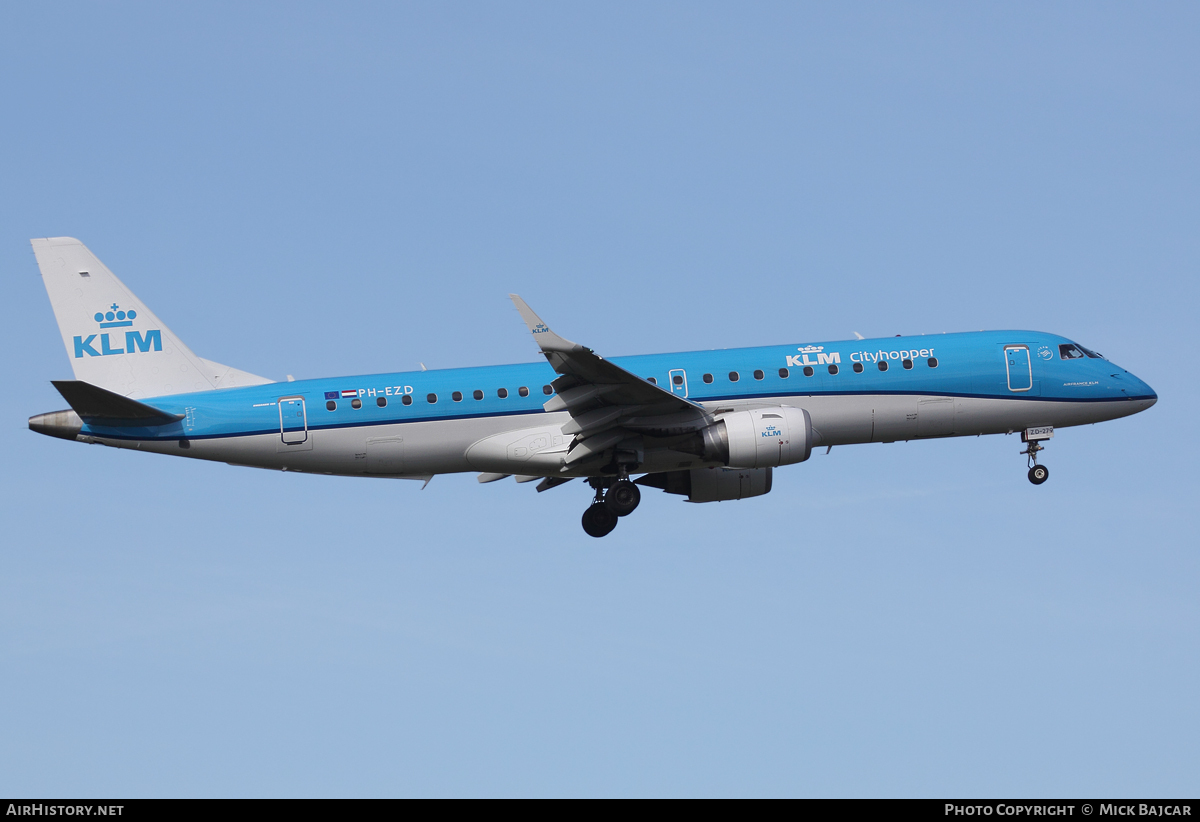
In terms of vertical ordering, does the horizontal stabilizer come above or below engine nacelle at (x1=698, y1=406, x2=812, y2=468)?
above

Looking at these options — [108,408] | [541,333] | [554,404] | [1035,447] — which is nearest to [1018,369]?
[1035,447]

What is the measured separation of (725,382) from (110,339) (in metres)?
17.4

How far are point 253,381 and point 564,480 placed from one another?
381 inches

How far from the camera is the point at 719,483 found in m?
43.1

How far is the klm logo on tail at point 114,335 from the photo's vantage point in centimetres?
3984

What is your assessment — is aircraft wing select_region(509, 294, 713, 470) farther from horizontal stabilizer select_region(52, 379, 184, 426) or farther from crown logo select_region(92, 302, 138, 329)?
crown logo select_region(92, 302, 138, 329)

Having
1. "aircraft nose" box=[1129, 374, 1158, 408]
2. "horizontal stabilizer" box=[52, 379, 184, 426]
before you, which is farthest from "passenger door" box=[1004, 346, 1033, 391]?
"horizontal stabilizer" box=[52, 379, 184, 426]

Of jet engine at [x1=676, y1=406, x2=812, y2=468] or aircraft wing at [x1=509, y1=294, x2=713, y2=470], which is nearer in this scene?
aircraft wing at [x1=509, y1=294, x2=713, y2=470]

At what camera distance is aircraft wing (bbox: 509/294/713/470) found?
36.3 meters

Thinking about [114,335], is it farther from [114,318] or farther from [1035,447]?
[1035,447]

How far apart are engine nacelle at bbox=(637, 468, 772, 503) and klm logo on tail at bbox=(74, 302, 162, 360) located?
1571 cm

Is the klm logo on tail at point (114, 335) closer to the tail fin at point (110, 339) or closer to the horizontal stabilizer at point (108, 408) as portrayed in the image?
the tail fin at point (110, 339)

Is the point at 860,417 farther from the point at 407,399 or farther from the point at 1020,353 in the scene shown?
the point at 407,399

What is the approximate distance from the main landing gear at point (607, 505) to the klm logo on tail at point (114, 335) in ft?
43.1
